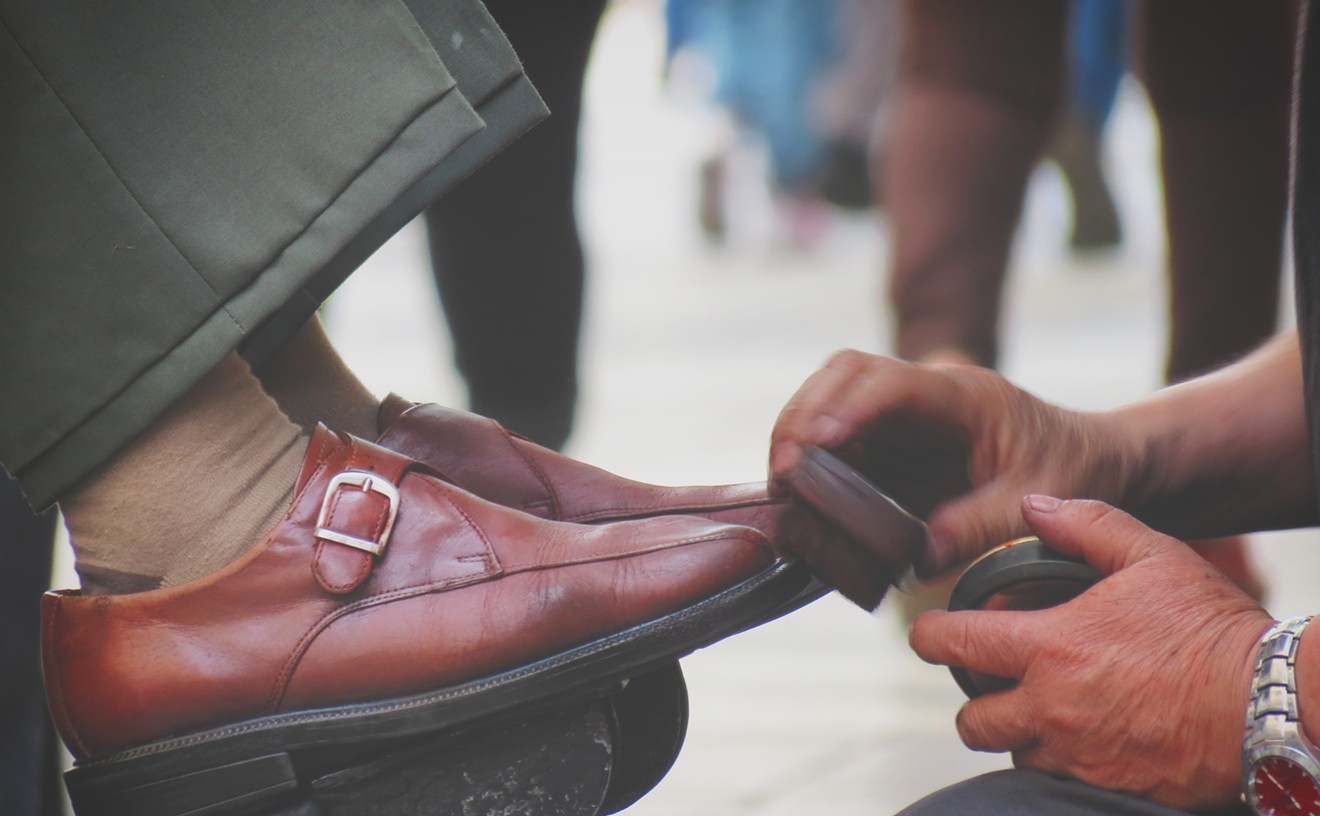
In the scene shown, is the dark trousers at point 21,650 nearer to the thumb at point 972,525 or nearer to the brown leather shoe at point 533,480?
the brown leather shoe at point 533,480

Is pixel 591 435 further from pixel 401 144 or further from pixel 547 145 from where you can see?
pixel 401 144

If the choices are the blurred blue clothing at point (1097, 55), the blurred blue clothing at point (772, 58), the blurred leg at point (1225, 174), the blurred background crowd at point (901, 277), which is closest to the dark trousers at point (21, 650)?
the blurred background crowd at point (901, 277)

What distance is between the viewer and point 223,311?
685 mm

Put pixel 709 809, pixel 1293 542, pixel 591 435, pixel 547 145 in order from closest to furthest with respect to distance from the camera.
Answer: pixel 709 809, pixel 547 145, pixel 1293 542, pixel 591 435

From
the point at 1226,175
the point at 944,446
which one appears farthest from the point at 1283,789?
the point at 1226,175

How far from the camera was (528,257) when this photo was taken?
1317 millimetres

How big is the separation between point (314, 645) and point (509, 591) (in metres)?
0.10

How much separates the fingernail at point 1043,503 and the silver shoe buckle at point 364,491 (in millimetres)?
317

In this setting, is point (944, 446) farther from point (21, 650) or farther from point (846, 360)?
point (21, 650)

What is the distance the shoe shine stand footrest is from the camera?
2.15 feet

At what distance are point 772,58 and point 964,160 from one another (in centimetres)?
470

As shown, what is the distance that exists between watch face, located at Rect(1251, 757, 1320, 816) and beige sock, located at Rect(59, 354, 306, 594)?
0.49 meters

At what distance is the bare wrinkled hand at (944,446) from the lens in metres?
0.70

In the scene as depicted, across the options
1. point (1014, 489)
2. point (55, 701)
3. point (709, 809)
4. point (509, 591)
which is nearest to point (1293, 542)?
point (709, 809)
